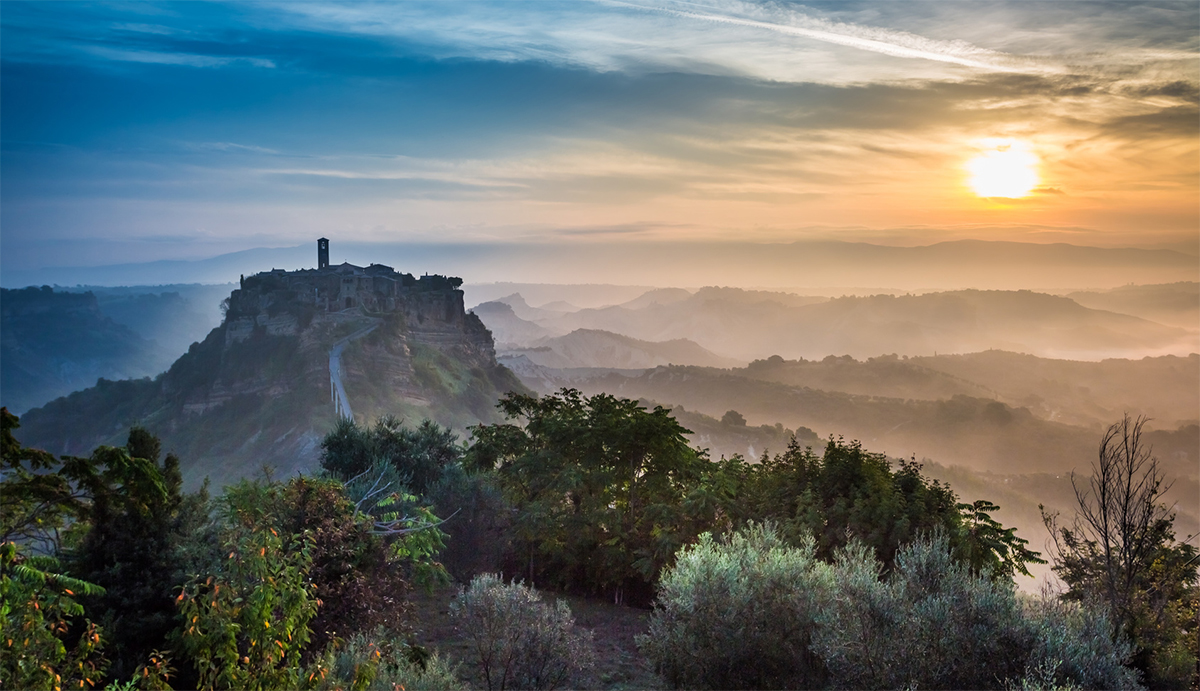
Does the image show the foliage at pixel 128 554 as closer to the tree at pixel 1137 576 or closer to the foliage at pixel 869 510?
the foliage at pixel 869 510

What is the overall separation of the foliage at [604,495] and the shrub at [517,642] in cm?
702

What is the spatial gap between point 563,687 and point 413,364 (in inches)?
3532

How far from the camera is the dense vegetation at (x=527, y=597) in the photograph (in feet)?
24.7

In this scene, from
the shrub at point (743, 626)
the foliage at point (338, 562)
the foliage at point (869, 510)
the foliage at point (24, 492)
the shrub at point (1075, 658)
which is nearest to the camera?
the shrub at point (1075, 658)

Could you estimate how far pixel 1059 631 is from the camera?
9531mm

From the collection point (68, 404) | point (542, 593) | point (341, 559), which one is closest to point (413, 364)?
point (68, 404)

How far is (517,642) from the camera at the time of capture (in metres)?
11.1

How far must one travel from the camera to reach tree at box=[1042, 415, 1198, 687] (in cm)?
1256

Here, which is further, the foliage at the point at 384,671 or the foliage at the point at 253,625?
the foliage at the point at 384,671

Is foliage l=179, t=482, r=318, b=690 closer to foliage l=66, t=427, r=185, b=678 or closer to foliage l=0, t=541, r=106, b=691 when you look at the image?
foliage l=0, t=541, r=106, b=691

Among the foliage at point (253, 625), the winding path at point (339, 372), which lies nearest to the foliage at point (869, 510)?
the foliage at point (253, 625)

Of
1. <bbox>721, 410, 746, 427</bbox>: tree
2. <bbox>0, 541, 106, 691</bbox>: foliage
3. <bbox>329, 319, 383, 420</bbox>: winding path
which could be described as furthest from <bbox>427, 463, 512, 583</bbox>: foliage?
<bbox>721, 410, 746, 427</bbox>: tree

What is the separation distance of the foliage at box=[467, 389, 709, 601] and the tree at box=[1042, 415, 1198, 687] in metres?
8.49

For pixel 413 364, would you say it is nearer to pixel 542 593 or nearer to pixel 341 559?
pixel 542 593
